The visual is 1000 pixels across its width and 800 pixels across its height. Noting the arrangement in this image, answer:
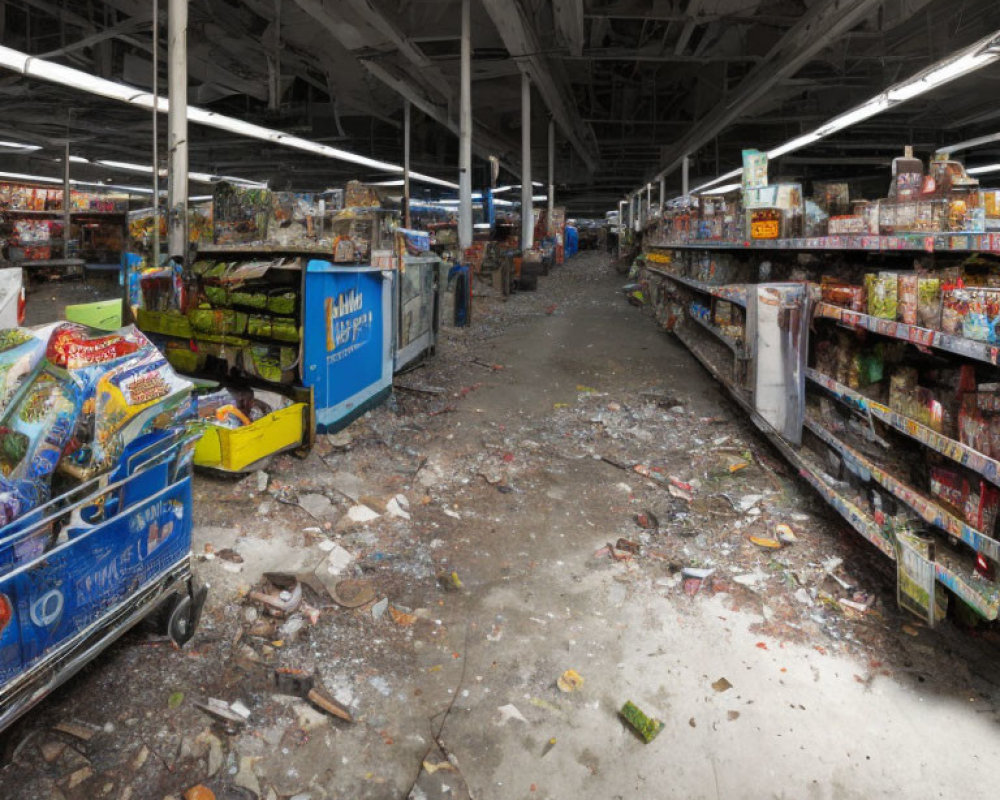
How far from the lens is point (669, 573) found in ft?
9.95

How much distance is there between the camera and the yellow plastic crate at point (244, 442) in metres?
3.64

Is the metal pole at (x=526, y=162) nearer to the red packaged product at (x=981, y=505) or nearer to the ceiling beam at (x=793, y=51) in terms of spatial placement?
the ceiling beam at (x=793, y=51)

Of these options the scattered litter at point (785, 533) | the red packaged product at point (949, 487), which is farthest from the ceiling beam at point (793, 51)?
the red packaged product at point (949, 487)

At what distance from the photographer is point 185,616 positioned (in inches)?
93.9

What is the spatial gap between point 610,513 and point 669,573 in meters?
0.73

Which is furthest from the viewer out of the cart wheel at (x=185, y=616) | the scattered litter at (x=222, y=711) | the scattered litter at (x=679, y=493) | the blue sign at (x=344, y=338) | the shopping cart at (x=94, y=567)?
the blue sign at (x=344, y=338)

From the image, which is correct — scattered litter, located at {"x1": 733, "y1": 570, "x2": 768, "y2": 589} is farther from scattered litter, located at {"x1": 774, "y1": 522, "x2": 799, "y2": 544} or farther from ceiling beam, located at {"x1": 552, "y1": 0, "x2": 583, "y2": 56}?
ceiling beam, located at {"x1": 552, "y1": 0, "x2": 583, "y2": 56}

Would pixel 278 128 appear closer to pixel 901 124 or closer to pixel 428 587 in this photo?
pixel 428 587

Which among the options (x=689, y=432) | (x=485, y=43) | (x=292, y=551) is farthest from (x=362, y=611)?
(x=485, y=43)

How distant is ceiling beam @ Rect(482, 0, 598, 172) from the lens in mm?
10109

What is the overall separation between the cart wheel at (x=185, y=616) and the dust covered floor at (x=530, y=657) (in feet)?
0.17

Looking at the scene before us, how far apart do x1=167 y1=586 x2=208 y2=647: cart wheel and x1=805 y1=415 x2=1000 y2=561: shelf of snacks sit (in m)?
2.96

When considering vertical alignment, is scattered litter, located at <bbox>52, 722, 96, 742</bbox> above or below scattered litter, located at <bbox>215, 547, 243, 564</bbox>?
below

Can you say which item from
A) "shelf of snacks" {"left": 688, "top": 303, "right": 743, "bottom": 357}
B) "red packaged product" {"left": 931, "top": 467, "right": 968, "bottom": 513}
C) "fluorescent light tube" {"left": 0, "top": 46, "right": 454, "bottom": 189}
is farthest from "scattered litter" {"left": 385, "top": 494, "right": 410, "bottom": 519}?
"fluorescent light tube" {"left": 0, "top": 46, "right": 454, "bottom": 189}
